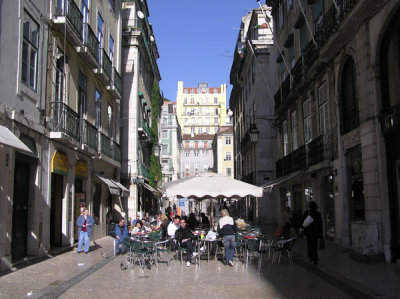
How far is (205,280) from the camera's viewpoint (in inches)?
375

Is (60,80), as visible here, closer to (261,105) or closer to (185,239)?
(185,239)

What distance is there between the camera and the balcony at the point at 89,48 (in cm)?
1700

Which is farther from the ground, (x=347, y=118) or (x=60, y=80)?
(x=60, y=80)

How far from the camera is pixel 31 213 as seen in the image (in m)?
13.0

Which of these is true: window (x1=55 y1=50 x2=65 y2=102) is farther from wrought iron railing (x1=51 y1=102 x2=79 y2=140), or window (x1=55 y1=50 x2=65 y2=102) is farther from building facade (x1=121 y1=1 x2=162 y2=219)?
building facade (x1=121 y1=1 x2=162 y2=219)

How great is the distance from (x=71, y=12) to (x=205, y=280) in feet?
35.7

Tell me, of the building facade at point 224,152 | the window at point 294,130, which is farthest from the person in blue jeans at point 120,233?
the building facade at point 224,152

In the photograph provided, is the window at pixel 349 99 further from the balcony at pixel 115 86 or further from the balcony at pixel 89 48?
the balcony at pixel 115 86

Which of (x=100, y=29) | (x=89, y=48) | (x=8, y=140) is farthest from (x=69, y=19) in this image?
(x=8, y=140)

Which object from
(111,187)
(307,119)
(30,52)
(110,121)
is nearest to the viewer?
(30,52)

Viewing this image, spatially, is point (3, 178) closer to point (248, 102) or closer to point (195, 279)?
point (195, 279)

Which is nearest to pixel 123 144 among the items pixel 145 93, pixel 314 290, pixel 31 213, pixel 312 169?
pixel 145 93

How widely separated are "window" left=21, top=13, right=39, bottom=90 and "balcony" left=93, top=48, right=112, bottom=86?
612cm

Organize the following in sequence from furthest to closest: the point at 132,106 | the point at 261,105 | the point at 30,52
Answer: the point at 261,105, the point at 132,106, the point at 30,52
